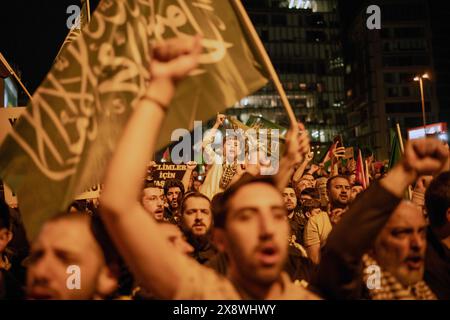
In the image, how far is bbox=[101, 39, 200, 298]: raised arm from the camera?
1.89 m

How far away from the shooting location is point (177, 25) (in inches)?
126

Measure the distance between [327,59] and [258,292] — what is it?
294 feet

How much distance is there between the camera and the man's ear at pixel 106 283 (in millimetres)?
2318

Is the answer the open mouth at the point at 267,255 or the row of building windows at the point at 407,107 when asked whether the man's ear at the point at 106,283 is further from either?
the row of building windows at the point at 407,107

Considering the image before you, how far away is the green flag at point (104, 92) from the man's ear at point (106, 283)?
1.50 feet

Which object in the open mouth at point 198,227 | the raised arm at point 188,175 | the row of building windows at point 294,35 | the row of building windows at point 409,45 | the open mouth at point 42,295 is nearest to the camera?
the open mouth at point 42,295

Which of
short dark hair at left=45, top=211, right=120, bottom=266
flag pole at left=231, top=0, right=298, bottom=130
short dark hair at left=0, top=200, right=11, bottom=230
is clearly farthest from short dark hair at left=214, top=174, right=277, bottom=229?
short dark hair at left=0, top=200, right=11, bottom=230

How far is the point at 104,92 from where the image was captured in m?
2.86

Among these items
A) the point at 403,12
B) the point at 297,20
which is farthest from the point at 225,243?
the point at 297,20

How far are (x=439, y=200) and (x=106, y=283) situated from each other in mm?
2436

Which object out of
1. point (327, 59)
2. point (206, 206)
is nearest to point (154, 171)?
point (206, 206)

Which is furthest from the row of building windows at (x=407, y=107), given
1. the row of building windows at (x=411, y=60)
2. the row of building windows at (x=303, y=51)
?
the row of building windows at (x=303, y=51)

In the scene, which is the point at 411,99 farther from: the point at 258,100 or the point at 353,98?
the point at 258,100

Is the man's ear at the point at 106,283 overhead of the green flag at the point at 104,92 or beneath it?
beneath
